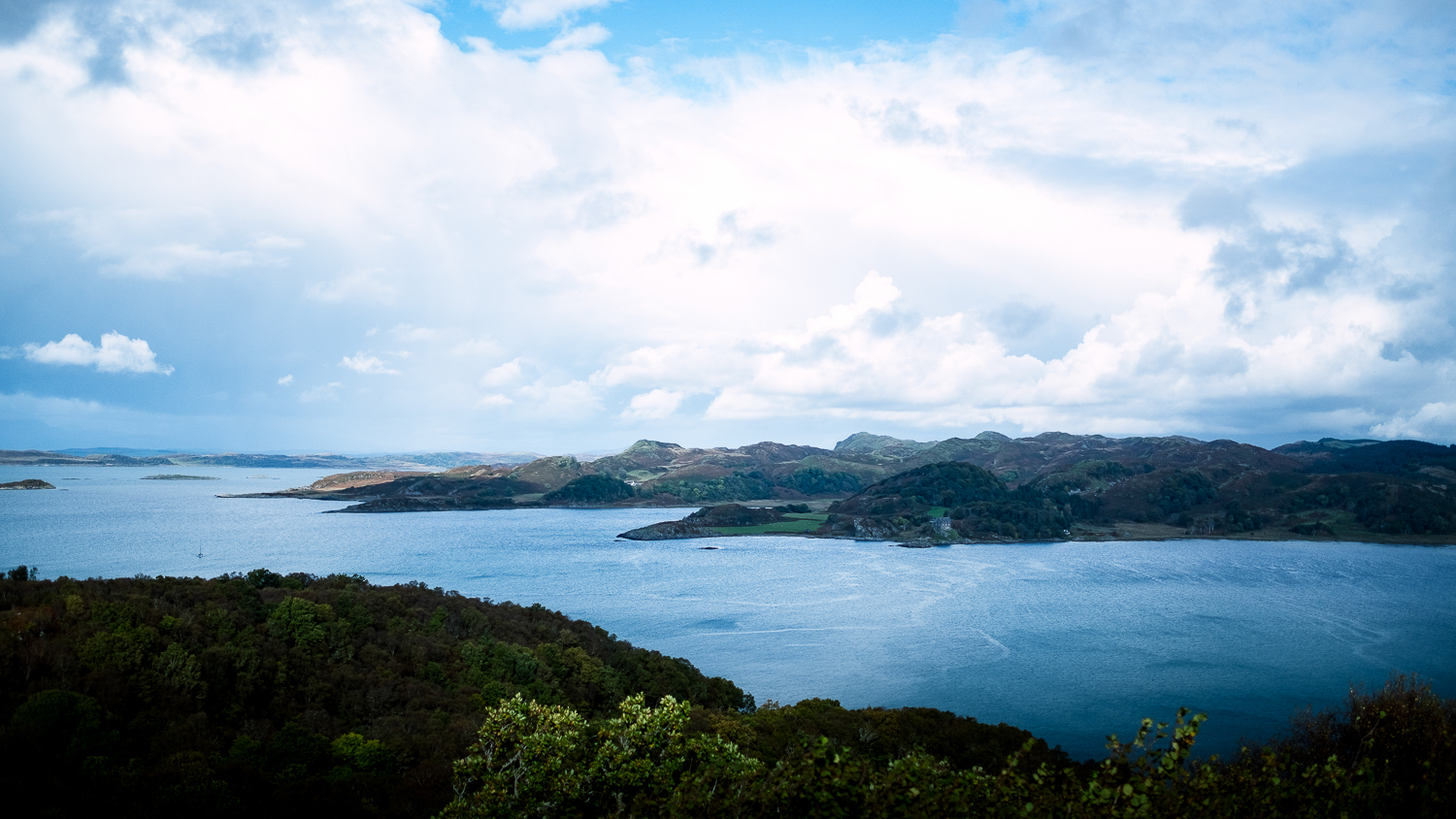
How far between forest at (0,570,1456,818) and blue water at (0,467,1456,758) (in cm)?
1529

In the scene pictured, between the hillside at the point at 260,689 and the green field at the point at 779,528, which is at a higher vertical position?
the hillside at the point at 260,689

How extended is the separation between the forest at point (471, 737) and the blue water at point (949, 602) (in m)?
15.3

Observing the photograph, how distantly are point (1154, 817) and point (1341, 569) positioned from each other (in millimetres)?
132800

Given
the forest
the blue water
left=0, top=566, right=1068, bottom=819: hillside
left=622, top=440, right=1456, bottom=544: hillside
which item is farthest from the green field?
left=0, top=566, right=1068, bottom=819: hillside

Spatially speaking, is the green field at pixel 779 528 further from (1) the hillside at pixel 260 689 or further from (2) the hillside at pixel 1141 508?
(1) the hillside at pixel 260 689

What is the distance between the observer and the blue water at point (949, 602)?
5250 centimetres

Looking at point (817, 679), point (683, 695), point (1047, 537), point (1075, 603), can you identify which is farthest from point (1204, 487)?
point (683, 695)

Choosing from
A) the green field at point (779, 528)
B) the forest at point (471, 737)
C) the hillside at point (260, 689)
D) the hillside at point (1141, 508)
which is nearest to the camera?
the forest at point (471, 737)

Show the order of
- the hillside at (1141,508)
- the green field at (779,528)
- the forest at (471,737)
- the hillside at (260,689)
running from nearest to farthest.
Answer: the forest at (471,737) → the hillside at (260,689) → the hillside at (1141,508) → the green field at (779,528)

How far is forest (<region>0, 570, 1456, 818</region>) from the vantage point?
10.9 m

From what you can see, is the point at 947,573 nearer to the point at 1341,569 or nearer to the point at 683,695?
the point at 1341,569

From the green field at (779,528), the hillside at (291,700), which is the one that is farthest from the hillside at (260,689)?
the green field at (779,528)

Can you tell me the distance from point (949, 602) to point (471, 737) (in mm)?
72123

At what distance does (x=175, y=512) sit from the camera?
530 ft
